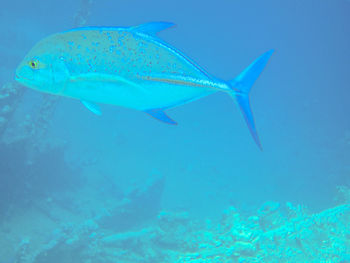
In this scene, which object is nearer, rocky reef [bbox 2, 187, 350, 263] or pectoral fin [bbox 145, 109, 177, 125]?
pectoral fin [bbox 145, 109, 177, 125]

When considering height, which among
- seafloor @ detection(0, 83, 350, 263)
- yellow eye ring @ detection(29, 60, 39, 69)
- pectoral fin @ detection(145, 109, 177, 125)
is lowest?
pectoral fin @ detection(145, 109, 177, 125)

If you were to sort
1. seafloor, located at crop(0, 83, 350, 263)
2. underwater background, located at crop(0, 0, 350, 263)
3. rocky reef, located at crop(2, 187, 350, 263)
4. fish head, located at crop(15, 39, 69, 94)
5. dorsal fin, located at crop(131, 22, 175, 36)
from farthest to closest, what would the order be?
underwater background, located at crop(0, 0, 350, 263) → seafloor, located at crop(0, 83, 350, 263) → rocky reef, located at crop(2, 187, 350, 263) → dorsal fin, located at crop(131, 22, 175, 36) → fish head, located at crop(15, 39, 69, 94)

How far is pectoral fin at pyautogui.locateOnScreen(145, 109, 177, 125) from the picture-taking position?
3.82 feet

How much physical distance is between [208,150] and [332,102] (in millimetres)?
22264

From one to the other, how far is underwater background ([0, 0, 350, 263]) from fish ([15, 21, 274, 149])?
2.52 meters

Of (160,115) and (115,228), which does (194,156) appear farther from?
(160,115)

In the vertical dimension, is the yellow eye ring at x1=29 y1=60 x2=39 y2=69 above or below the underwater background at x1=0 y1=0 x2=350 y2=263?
below

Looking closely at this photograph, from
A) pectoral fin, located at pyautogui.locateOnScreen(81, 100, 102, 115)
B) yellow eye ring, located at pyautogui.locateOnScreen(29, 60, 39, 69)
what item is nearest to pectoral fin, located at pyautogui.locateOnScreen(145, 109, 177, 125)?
pectoral fin, located at pyautogui.locateOnScreen(81, 100, 102, 115)

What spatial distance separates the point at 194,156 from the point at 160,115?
27839mm

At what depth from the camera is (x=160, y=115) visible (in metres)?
1.19

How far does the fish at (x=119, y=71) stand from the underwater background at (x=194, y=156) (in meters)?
2.52

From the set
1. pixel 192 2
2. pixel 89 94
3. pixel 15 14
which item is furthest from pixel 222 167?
pixel 15 14

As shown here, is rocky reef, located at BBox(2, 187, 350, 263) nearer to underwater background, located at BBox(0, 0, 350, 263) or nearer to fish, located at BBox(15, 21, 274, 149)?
underwater background, located at BBox(0, 0, 350, 263)

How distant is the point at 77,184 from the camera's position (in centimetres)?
1211
